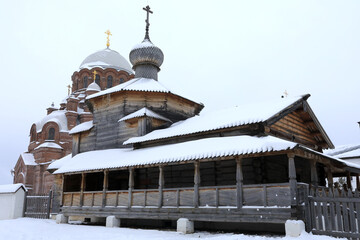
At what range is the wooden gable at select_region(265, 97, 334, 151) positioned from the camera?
48.2ft

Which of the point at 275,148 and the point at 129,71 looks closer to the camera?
the point at 275,148

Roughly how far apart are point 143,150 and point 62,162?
810 cm

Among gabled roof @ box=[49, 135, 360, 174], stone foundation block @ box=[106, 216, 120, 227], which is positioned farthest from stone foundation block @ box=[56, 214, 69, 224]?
stone foundation block @ box=[106, 216, 120, 227]

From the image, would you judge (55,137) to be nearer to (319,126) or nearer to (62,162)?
(62,162)

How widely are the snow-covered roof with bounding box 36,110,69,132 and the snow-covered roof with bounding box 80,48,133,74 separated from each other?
698cm

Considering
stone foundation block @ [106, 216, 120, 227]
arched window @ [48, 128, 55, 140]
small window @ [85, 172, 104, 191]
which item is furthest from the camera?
arched window @ [48, 128, 55, 140]

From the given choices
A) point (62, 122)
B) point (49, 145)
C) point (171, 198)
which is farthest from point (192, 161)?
point (62, 122)

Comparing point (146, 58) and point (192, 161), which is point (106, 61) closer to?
point (146, 58)

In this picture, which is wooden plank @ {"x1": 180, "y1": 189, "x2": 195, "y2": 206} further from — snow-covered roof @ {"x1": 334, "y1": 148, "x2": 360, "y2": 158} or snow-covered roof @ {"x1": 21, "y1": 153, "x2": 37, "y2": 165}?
snow-covered roof @ {"x1": 21, "y1": 153, "x2": 37, "y2": 165}

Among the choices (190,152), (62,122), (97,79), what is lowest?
(190,152)

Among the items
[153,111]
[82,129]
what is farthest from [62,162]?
[153,111]

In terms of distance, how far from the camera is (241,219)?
1215cm

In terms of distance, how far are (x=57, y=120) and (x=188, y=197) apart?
3069cm

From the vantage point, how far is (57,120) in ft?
133
